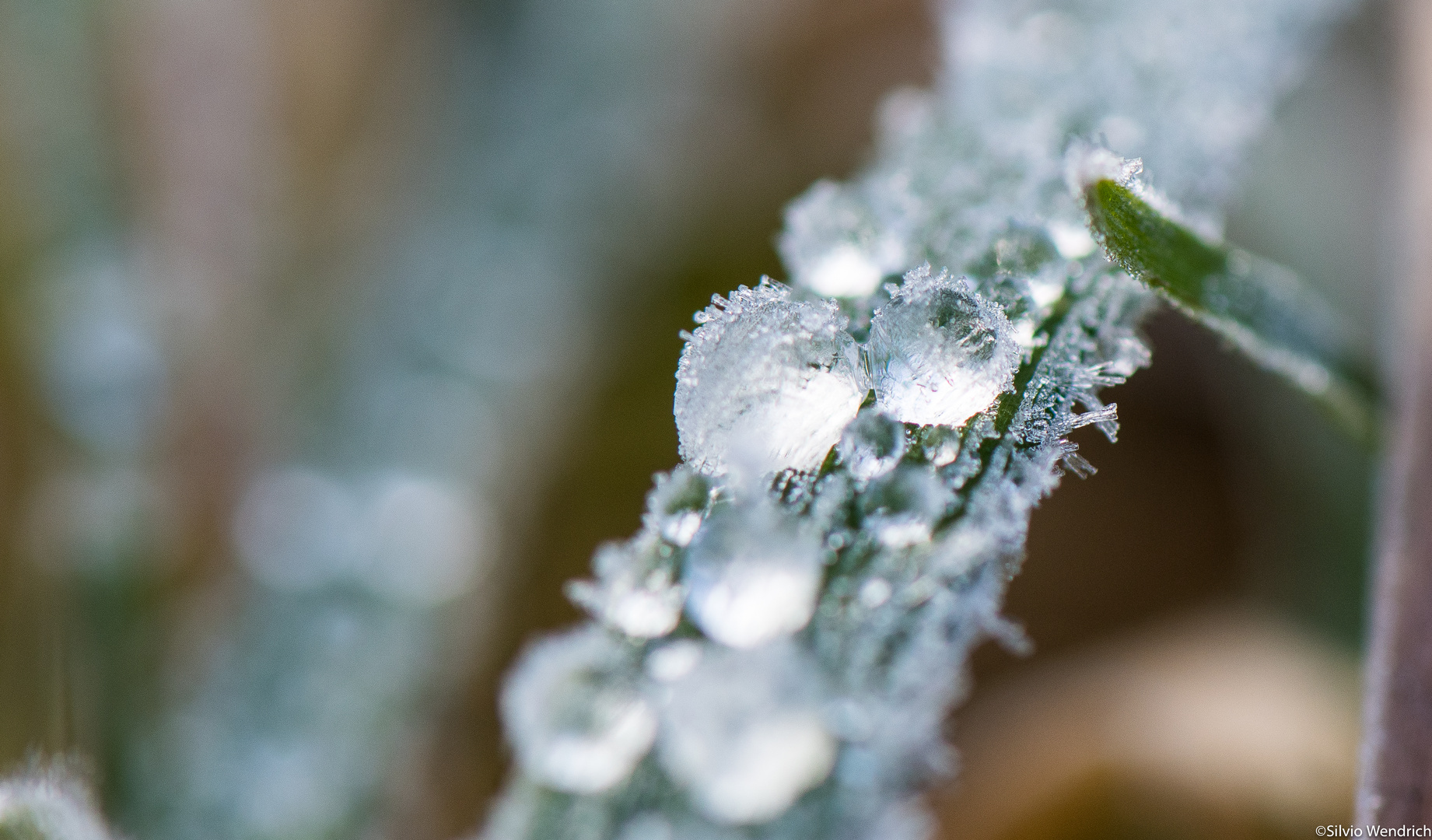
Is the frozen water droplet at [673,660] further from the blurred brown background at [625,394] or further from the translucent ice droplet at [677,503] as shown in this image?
the blurred brown background at [625,394]

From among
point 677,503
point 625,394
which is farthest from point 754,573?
point 625,394

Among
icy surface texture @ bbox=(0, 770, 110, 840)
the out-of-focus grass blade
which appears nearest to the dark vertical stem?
the out-of-focus grass blade

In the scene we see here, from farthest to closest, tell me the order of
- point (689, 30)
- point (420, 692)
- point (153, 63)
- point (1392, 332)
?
point (689, 30) < point (153, 63) < point (420, 692) < point (1392, 332)

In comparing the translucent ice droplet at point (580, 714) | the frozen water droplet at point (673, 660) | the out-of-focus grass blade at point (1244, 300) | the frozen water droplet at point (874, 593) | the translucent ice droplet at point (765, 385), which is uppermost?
the out-of-focus grass blade at point (1244, 300)

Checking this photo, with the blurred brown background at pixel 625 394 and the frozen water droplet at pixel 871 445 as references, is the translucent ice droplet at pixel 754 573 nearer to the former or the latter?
the frozen water droplet at pixel 871 445

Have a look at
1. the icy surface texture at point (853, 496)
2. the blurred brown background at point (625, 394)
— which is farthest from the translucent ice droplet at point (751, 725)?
the blurred brown background at point (625, 394)

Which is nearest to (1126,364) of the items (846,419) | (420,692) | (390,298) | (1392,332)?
(846,419)

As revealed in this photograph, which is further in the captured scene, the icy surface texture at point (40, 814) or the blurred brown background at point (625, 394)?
the blurred brown background at point (625, 394)

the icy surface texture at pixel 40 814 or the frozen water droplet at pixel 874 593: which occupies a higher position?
the frozen water droplet at pixel 874 593

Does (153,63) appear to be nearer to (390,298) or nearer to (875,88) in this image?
(390,298)
